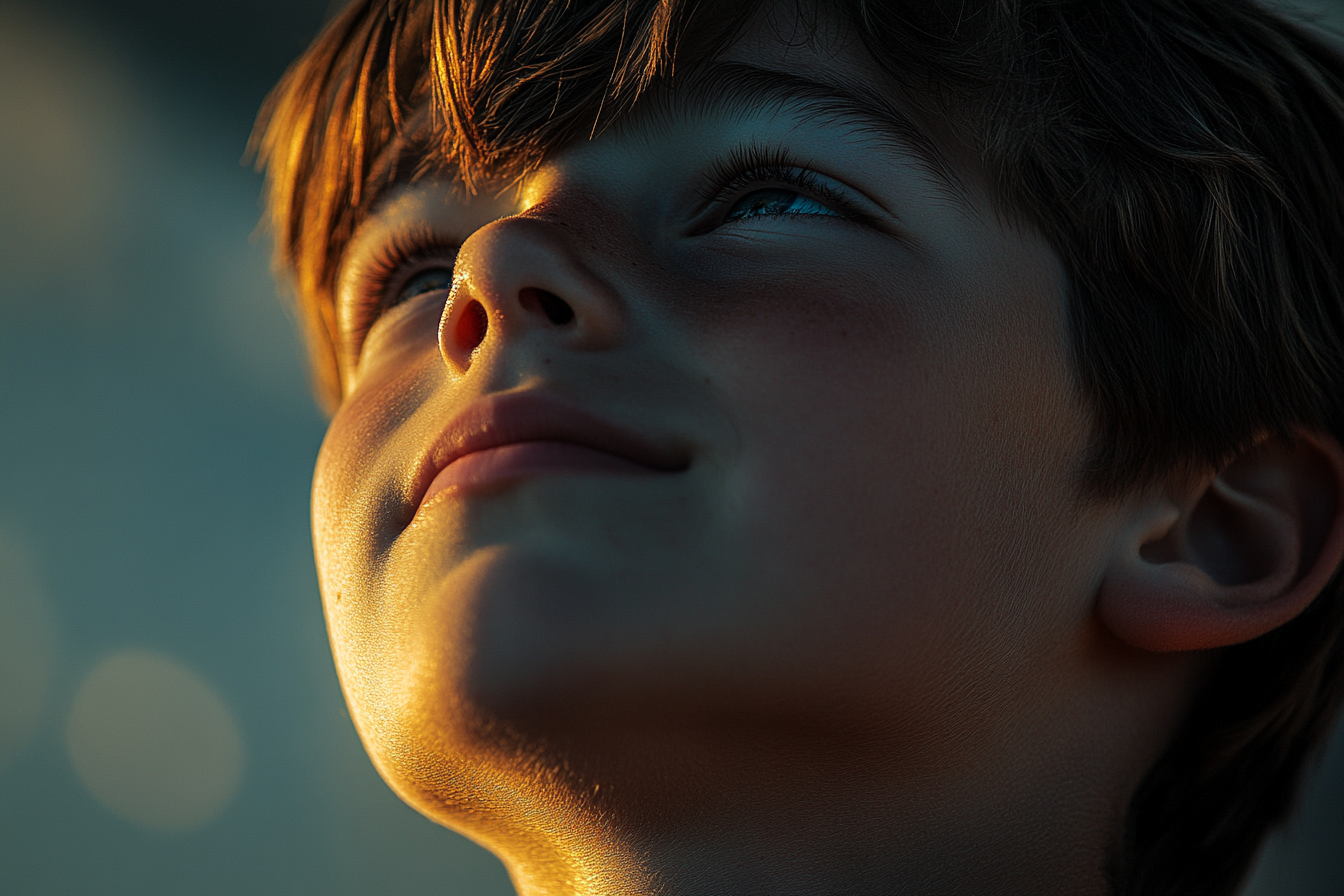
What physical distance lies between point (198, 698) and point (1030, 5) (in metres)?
1.16

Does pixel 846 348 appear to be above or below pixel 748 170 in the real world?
below

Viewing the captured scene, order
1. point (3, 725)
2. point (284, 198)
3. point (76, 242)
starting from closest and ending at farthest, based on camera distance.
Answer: point (284, 198), point (3, 725), point (76, 242)

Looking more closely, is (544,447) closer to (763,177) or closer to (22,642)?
(763,177)

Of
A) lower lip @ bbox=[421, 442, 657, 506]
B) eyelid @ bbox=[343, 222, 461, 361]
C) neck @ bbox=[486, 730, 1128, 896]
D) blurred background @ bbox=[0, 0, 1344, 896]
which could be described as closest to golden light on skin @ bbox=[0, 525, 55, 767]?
blurred background @ bbox=[0, 0, 1344, 896]

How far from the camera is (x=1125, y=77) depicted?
629 mm

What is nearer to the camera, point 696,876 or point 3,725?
point 696,876

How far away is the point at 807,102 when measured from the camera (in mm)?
575

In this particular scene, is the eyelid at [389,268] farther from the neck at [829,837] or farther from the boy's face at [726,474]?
the neck at [829,837]

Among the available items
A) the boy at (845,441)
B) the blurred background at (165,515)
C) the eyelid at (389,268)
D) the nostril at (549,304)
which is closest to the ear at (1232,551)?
the boy at (845,441)

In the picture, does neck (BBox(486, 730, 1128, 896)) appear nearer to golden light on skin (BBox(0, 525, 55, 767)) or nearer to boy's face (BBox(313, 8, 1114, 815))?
boy's face (BBox(313, 8, 1114, 815))

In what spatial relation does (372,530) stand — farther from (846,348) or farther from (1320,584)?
Result: (1320,584)

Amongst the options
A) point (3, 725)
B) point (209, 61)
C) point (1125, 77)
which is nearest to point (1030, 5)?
point (1125, 77)

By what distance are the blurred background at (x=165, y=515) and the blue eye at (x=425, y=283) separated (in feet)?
2.28

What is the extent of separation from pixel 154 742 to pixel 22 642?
7.5 inches
